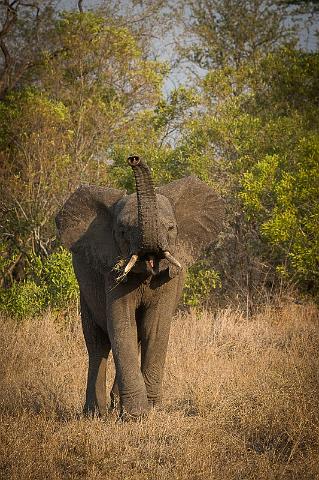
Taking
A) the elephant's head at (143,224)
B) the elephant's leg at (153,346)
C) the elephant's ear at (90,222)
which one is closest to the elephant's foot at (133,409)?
the elephant's leg at (153,346)

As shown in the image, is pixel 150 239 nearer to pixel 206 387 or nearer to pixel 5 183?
pixel 206 387

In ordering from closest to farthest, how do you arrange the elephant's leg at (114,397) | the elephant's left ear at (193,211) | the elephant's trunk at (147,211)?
the elephant's trunk at (147,211), the elephant's left ear at (193,211), the elephant's leg at (114,397)

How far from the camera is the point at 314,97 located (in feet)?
61.5

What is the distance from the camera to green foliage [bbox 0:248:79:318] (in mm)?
15109

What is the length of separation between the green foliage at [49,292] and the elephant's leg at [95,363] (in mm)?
5829

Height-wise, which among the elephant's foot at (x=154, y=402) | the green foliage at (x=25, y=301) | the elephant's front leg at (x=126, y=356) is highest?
the elephant's front leg at (x=126, y=356)

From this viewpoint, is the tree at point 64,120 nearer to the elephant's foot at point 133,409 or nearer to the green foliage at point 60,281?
the green foliage at point 60,281

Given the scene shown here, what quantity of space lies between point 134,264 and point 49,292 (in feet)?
26.2

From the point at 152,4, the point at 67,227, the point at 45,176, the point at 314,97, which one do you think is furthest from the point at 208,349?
the point at 152,4

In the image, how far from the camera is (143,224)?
724 cm

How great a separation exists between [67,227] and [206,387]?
2099mm

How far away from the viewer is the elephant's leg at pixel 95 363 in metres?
8.73

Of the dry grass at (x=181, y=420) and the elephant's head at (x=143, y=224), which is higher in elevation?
the elephant's head at (x=143, y=224)

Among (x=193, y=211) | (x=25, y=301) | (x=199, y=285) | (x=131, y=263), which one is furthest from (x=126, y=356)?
(x=199, y=285)
